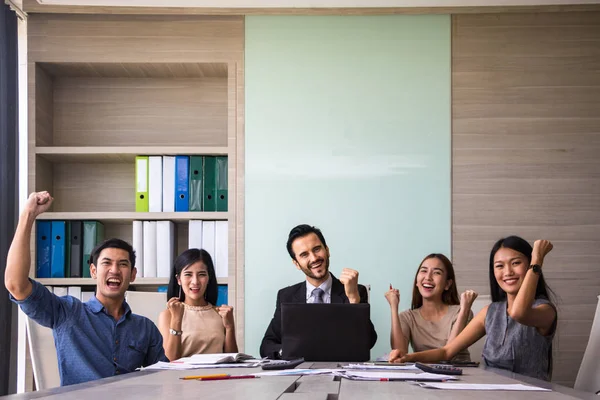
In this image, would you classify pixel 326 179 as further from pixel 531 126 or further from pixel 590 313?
pixel 590 313

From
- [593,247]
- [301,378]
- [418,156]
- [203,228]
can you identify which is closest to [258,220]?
[203,228]

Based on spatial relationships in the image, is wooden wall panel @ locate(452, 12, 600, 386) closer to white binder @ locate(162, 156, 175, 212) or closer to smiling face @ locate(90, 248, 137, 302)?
white binder @ locate(162, 156, 175, 212)

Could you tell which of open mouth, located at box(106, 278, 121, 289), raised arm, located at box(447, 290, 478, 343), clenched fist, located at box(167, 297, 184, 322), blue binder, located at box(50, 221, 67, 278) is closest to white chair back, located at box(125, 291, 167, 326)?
clenched fist, located at box(167, 297, 184, 322)

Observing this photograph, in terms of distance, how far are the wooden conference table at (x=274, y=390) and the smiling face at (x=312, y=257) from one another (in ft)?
5.69

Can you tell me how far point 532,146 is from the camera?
14.7ft

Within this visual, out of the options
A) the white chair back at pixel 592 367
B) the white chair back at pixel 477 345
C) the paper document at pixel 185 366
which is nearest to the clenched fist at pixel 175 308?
the paper document at pixel 185 366

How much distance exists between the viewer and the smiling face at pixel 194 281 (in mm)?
3652

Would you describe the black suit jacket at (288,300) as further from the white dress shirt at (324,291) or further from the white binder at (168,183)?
the white binder at (168,183)

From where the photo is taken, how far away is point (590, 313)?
4387 mm

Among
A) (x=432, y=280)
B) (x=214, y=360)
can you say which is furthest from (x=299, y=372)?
(x=432, y=280)

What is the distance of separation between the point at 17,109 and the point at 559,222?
311cm

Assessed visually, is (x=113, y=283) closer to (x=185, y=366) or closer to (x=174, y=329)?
(x=174, y=329)

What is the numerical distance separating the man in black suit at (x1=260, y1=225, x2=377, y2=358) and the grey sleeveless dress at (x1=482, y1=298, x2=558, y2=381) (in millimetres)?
707

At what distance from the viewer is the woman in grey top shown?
2.82 meters
